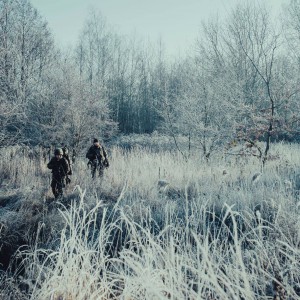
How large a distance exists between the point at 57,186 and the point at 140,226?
5004mm

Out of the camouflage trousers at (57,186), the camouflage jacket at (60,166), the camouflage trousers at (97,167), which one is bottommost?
the camouflage trousers at (57,186)

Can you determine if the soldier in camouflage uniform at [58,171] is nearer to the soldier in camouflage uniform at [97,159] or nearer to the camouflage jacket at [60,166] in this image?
the camouflage jacket at [60,166]

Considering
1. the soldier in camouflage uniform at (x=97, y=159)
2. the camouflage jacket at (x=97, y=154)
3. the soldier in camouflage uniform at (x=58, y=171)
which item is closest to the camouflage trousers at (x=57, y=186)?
the soldier in camouflage uniform at (x=58, y=171)

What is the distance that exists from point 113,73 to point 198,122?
85.2 feet

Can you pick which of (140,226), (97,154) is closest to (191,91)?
(97,154)

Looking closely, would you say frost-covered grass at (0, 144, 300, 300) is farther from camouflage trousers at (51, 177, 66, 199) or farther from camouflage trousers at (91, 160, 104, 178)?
camouflage trousers at (91, 160, 104, 178)

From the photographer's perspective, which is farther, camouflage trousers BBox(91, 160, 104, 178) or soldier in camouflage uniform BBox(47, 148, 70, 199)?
camouflage trousers BBox(91, 160, 104, 178)

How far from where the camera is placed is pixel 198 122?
42.7 feet

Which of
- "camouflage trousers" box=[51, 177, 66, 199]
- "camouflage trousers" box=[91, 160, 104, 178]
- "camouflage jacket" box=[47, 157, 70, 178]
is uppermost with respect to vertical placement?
"camouflage jacket" box=[47, 157, 70, 178]

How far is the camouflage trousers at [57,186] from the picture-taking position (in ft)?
23.1

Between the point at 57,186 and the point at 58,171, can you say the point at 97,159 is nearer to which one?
the point at 58,171

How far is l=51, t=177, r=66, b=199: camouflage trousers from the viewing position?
23.1ft

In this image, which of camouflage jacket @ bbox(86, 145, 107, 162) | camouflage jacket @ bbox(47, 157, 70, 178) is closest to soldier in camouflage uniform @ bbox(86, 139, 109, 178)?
camouflage jacket @ bbox(86, 145, 107, 162)

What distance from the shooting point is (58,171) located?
287 inches
